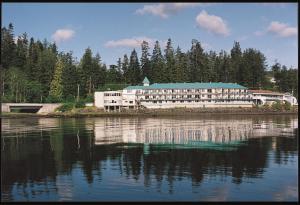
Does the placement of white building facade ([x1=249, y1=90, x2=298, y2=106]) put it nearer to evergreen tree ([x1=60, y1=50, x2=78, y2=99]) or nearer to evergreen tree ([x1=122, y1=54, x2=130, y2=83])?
evergreen tree ([x1=122, y1=54, x2=130, y2=83])

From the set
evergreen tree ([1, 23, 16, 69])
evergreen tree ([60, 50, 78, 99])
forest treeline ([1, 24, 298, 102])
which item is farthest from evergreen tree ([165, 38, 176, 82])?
evergreen tree ([1, 23, 16, 69])

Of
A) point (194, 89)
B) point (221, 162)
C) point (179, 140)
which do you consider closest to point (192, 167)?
point (221, 162)

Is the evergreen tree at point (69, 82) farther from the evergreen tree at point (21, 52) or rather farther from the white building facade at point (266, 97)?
the white building facade at point (266, 97)

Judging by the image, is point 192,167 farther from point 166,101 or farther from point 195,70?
point 195,70

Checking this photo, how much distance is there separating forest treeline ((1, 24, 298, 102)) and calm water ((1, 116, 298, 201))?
7189 cm

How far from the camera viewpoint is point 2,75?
108m

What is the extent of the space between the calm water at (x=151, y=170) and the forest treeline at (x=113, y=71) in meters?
71.9

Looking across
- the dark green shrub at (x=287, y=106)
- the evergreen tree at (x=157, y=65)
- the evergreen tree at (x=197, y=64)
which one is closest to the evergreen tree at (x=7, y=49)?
the evergreen tree at (x=157, y=65)

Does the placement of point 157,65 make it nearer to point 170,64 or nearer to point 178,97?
point 170,64

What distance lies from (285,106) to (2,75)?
250ft

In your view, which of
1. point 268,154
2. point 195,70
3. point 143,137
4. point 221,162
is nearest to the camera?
point 221,162

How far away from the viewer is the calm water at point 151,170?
1833 centimetres

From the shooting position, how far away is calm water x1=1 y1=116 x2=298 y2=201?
18328mm

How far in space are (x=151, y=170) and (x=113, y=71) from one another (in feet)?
335
